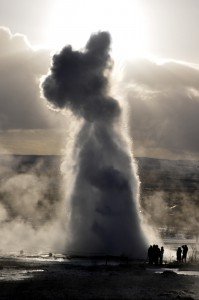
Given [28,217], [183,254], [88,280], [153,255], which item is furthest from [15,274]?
[28,217]

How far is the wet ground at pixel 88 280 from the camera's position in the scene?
24422 millimetres

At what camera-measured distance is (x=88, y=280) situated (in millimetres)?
28953

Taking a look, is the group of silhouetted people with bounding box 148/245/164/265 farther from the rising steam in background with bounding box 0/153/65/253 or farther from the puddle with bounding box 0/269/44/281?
the rising steam in background with bounding box 0/153/65/253

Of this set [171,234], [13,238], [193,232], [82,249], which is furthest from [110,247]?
[193,232]

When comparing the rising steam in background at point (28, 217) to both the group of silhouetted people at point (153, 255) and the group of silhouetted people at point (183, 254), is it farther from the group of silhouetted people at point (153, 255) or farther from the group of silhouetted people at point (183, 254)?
the group of silhouetted people at point (183, 254)

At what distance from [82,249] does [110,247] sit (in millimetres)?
1955

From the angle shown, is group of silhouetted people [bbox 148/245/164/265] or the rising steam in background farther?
the rising steam in background

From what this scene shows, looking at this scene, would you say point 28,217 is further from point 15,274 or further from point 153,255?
point 15,274

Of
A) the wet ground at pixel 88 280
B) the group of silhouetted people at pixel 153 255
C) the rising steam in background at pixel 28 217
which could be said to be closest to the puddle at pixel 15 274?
the wet ground at pixel 88 280

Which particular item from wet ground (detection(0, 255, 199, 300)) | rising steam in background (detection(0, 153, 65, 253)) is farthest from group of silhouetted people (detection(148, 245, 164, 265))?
rising steam in background (detection(0, 153, 65, 253))

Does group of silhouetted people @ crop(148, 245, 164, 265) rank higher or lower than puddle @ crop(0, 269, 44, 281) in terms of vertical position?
higher

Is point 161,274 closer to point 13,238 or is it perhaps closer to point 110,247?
point 110,247

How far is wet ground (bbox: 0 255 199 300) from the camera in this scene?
24.4 m

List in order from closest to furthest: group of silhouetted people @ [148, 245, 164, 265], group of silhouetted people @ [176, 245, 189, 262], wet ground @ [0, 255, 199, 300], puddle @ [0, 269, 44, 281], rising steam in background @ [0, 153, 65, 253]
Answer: wet ground @ [0, 255, 199, 300] → puddle @ [0, 269, 44, 281] → group of silhouetted people @ [148, 245, 164, 265] → group of silhouetted people @ [176, 245, 189, 262] → rising steam in background @ [0, 153, 65, 253]
